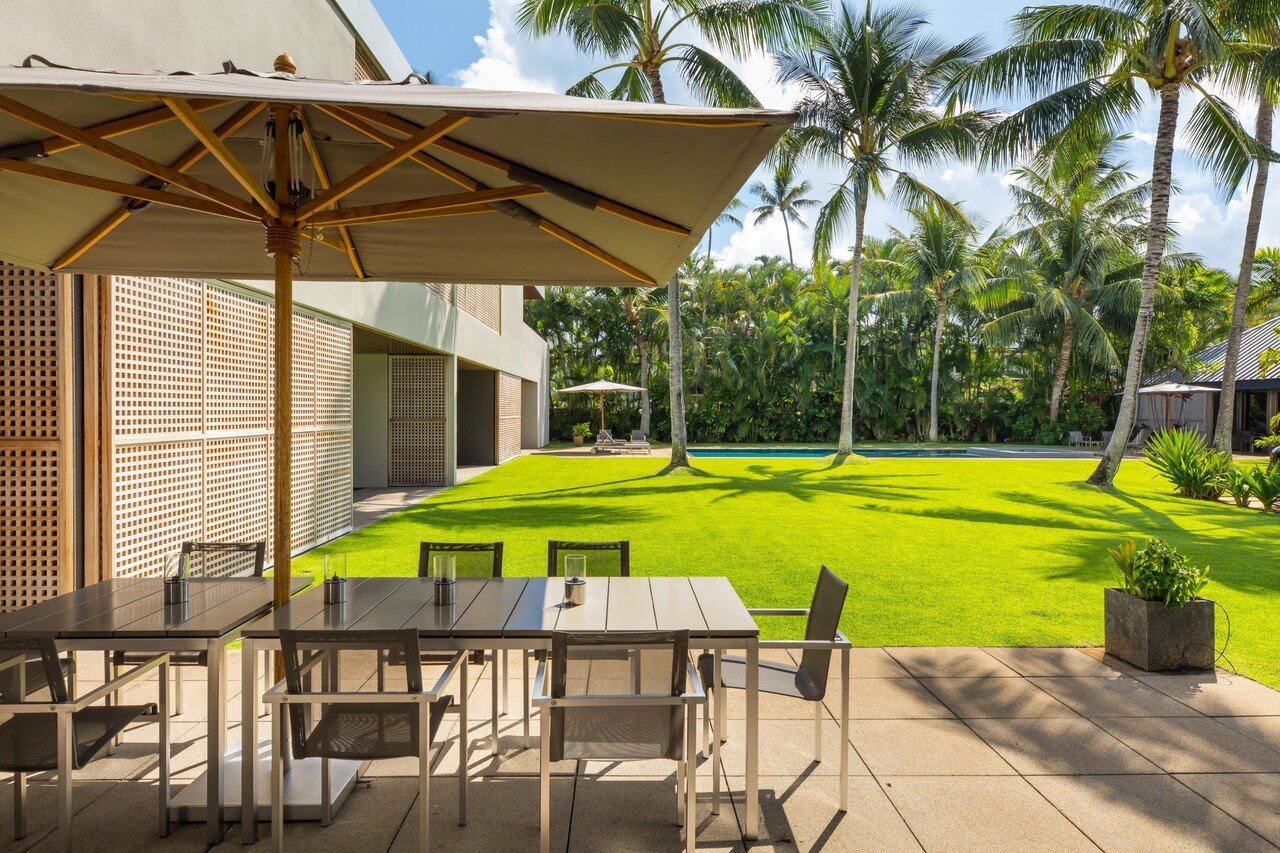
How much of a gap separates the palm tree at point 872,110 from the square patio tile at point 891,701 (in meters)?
15.2

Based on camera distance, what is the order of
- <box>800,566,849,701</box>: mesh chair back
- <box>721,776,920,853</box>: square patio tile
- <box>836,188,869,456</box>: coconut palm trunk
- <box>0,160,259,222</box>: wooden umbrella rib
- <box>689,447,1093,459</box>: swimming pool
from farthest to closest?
<box>689,447,1093,459</box>: swimming pool
<box>836,188,869,456</box>: coconut palm trunk
<box>800,566,849,701</box>: mesh chair back
<box>721,776,920,853</box>: square patio tile
<box>0,160,259,222</box>: wooden umbrella rib

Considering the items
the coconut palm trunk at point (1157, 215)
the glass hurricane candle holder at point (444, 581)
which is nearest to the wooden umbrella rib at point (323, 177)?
the glass hurricane candle holder at point (444, 581)

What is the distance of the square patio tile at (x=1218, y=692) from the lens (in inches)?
159

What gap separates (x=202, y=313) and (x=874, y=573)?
21.5ft

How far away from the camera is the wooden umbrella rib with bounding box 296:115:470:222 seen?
247 centimetres

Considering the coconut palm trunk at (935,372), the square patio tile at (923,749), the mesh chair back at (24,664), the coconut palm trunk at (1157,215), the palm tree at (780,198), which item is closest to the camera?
the mesh chair back at (24,664)

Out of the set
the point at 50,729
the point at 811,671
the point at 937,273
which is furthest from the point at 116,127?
the point at 937,273

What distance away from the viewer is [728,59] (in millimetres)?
16188

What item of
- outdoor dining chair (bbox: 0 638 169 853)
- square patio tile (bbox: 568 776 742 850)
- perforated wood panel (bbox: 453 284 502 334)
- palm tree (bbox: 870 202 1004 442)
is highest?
palm tree (bbox: 870 202 1004 442)

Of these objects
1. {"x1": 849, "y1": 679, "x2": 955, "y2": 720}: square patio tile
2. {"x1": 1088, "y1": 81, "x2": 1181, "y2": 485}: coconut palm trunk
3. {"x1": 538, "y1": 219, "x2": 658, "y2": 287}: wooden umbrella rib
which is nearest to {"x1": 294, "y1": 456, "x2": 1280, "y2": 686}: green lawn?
{"x1": 849, "y1": 679, "x2": 955, "y2": 720}: square patio tile

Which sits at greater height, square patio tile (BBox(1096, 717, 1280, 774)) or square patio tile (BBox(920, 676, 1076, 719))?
square patio tile (BBox(1096, 717, 1280, 774))

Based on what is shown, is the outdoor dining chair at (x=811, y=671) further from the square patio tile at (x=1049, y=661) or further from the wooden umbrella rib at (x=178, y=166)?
the wooden umbrella rib at (x=178, y=166)

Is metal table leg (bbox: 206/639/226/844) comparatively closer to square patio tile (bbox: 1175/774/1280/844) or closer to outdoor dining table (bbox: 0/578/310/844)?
outdoor dining table (bbox: 0/578/310/844)

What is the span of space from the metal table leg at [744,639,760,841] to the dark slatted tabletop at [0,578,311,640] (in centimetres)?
193
